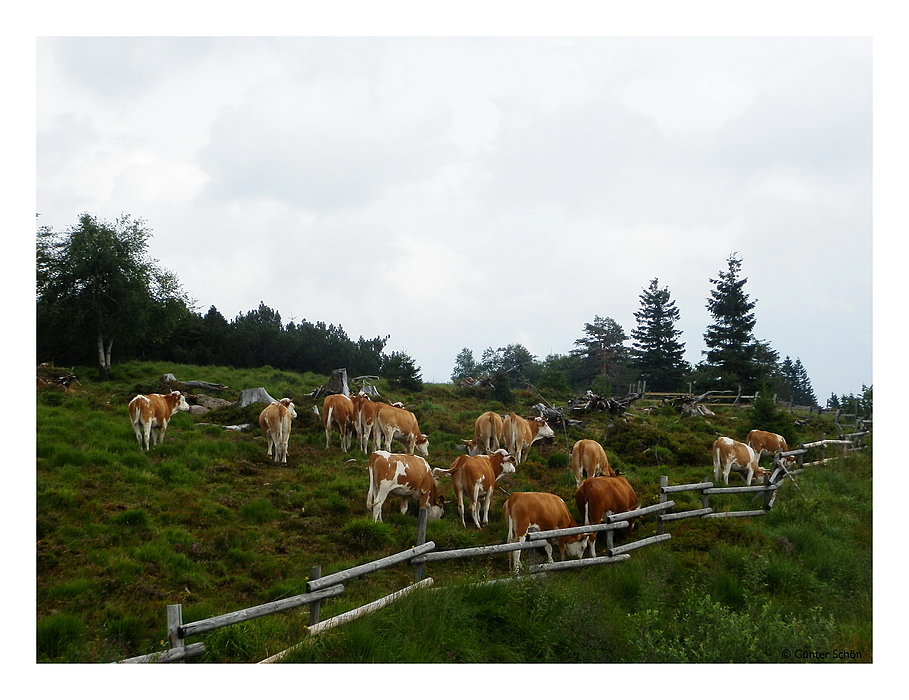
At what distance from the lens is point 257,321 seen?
35594 millimetres

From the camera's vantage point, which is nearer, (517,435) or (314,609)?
(314,609)

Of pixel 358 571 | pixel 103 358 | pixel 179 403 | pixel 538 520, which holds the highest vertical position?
pixel 103 358

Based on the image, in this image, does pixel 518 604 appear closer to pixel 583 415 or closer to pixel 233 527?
pixel 233 527

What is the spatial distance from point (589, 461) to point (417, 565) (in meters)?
7.30

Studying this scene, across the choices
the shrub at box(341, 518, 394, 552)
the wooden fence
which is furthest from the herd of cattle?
the shrub at box(341, 518, 394, 552)

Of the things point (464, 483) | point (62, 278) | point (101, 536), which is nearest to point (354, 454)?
point (464, 483)

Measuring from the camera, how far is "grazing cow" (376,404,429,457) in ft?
48.1

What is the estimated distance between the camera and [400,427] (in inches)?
584

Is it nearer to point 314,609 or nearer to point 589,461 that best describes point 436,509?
point 589,461

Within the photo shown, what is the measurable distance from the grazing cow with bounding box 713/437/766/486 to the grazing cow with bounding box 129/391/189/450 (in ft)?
49.1

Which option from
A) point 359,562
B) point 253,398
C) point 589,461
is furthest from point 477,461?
point 253,398

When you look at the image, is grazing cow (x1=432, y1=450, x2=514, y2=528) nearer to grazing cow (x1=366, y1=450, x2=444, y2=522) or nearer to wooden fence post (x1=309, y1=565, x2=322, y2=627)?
grazing cow (x1=366, y1=450, x2=444, y2=522)

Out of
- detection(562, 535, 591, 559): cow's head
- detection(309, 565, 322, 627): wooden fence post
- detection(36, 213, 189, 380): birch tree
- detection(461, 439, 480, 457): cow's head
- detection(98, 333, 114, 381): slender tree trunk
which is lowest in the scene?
detection(562, 535, 591, 559): cow's head

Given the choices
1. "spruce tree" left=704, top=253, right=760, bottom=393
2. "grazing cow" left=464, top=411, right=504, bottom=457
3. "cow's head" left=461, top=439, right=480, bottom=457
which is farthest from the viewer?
"spruce tree" left=704, top=253, right=760, bottom=393
